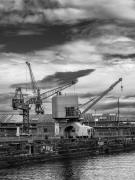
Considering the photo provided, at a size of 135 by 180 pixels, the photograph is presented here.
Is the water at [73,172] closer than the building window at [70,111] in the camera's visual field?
Yes

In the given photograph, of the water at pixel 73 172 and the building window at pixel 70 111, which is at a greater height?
the building window at pixel 70 111

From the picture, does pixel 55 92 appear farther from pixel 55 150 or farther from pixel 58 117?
pixel 55 150

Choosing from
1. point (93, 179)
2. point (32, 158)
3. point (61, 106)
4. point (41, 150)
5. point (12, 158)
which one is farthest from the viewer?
point (61, 106)

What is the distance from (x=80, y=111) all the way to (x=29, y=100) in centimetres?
2413

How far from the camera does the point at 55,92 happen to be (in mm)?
196000

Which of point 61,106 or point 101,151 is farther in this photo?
point 61,106

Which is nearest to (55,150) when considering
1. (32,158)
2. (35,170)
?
(32,158)

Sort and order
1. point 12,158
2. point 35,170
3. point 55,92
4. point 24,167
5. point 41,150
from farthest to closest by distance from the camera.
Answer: point 55,92
point 41,150
point 12,158
point 24,167
point 35,170

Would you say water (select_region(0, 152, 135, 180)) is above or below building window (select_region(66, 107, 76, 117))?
below

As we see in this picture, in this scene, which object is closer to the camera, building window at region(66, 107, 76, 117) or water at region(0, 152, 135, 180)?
water at region(0, 152, 135, 180)

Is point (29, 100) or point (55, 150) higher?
point (29, 100)

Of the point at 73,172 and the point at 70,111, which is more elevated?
the point at 70,111

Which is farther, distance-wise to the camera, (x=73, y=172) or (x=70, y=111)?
(x=70, y=111)

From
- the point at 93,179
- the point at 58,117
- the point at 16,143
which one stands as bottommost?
the point at 93,179
